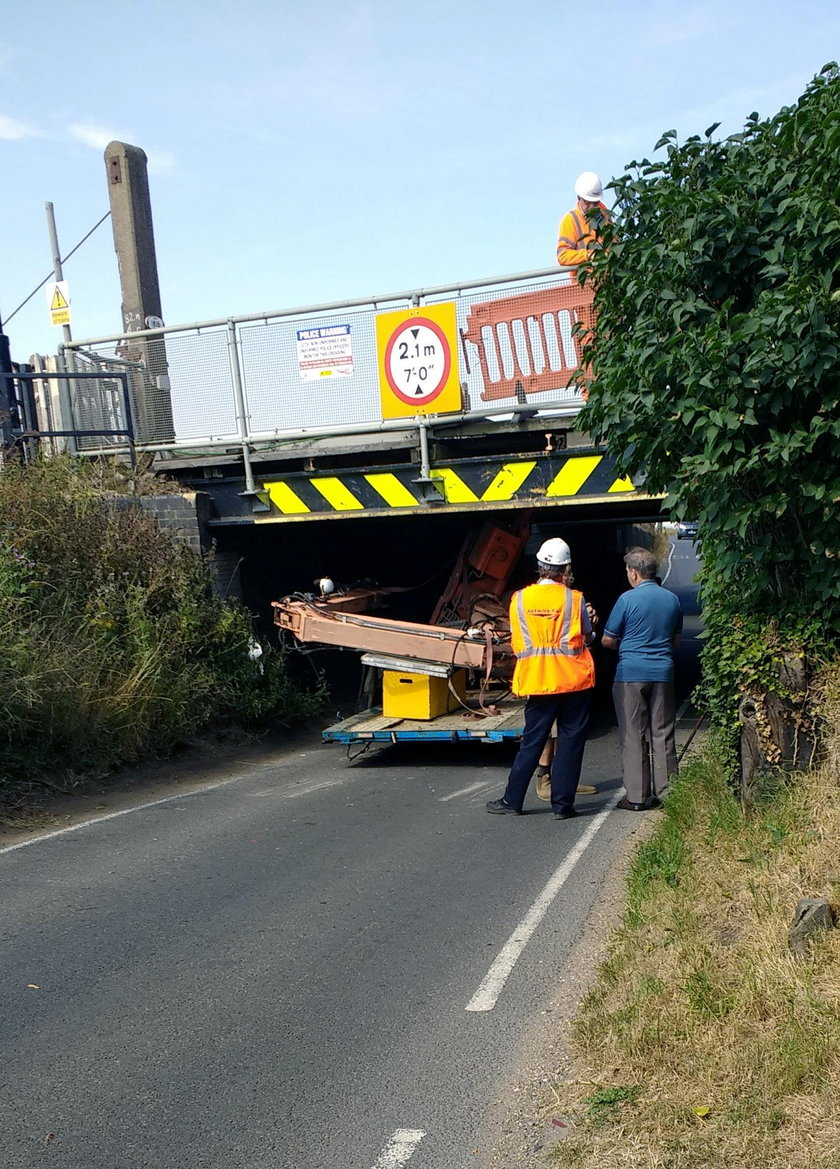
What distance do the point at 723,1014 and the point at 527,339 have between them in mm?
7327

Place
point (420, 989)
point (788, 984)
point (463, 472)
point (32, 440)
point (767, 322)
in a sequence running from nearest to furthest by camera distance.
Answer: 1. point (788, 984)
2. point (420, 989)
3. point (767, 322)
4. point (463, 472)
5. point (32, 440)

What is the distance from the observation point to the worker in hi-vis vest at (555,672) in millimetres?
7926

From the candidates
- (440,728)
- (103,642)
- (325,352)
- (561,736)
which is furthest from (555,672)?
(103,642)

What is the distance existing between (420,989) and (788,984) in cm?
163

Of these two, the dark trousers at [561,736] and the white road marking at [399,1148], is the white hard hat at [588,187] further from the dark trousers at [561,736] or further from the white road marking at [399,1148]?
the white road marking at [399,1148]

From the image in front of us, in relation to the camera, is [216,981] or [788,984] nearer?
[788,984]

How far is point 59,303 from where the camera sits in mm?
17203

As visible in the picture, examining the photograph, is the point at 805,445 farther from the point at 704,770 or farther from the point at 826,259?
the point at 704,770

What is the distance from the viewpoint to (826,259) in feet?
17.9

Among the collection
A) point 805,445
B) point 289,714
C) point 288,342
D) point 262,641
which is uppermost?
point 288,342

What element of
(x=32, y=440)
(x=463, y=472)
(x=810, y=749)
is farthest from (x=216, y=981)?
(x=32, y=440)

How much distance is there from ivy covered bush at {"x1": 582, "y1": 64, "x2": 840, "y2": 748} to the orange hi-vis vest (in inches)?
61.5

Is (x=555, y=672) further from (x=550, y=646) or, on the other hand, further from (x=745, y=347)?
(x=745, y=347)

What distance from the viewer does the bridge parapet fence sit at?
10203 millimetres
